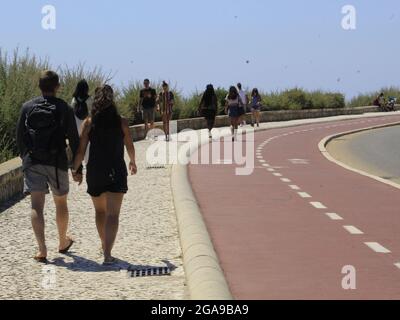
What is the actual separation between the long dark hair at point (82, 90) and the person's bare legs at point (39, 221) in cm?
458

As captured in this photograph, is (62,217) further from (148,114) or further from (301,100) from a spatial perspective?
(301,100)

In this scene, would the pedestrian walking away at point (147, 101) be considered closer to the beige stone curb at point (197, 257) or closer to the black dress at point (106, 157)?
the beige stone curb at point (197, 257)

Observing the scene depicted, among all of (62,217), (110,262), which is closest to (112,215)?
(110,262)

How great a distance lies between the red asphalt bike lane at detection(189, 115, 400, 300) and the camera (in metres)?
8.53

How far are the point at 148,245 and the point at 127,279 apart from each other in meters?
1.88

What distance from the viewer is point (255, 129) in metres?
43.1

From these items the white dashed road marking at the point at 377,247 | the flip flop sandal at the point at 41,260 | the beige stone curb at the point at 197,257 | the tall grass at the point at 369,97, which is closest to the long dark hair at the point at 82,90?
the beige stone curb at the point at 197,257

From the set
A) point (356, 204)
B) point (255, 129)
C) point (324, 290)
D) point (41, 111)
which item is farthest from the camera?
point (255, 129)

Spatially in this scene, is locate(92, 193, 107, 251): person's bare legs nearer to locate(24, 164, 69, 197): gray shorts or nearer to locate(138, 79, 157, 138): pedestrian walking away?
locate(24, 164, 69, 197): gray shorts

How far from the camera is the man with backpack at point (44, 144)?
982 centimetres

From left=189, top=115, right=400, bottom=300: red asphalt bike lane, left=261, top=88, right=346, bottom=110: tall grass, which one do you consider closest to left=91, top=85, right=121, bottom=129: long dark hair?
left=189, top=115, right=400, bottom=300: red asphalt bike lane

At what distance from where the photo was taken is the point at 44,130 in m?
9.82
